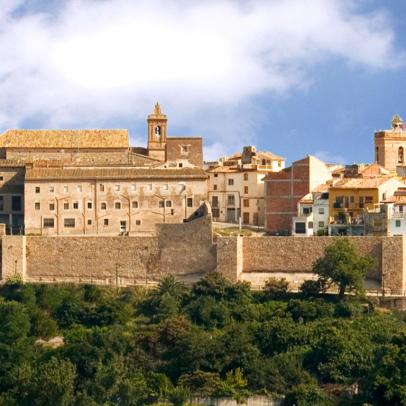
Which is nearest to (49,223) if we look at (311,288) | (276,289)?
(276,289)

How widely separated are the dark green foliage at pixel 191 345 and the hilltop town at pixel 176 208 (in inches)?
38.9

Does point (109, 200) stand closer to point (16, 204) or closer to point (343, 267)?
point (16, 204)

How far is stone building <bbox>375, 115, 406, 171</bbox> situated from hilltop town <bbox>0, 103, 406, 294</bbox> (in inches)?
1.4

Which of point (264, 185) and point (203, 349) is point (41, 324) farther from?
point (264, 185)

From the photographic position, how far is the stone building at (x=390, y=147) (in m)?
69.6

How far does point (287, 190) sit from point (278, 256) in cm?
486

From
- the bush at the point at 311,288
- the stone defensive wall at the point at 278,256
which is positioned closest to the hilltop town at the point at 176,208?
the stone defensive wall at the point at 278,256

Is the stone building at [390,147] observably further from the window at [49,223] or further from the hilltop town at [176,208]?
the window at [49,223]

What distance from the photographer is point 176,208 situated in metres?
62.3

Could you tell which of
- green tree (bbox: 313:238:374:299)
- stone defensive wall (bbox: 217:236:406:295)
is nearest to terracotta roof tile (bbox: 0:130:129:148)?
Result: stone defensive wall (bbox: 217:236:406:295)

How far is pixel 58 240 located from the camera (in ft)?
196

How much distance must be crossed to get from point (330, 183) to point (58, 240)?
914 centimetres

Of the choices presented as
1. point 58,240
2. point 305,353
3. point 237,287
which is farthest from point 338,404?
point 58,240

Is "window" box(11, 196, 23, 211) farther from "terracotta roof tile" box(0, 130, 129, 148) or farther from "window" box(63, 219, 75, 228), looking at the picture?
"terracotta roof tile" box(0, 130, 129, 148)
